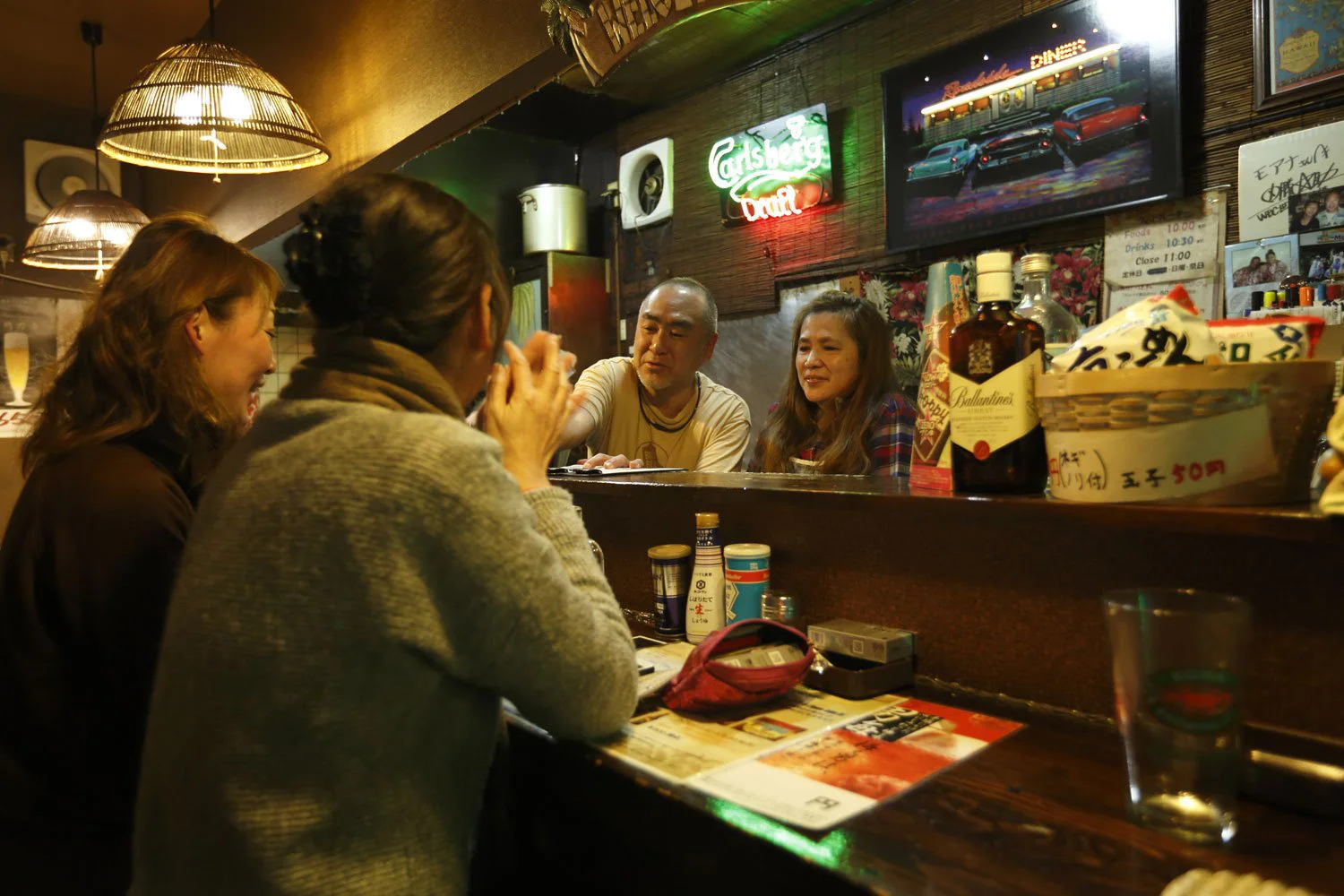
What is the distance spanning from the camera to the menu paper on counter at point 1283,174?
2.45 meters

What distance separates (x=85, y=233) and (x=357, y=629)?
3.27 metres

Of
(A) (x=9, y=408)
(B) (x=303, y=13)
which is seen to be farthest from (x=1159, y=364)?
(A) (x=9, y=408)

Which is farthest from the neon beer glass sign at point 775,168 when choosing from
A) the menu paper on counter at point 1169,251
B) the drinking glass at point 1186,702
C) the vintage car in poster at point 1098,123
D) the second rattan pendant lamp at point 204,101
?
the drinking glass at point 1186,702

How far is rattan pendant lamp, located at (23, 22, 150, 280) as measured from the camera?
3.27 metres

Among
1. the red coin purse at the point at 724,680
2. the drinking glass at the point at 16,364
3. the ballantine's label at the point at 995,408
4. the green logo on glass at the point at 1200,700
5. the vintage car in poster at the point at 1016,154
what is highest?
the vintage car in poster at the point at 1016,154

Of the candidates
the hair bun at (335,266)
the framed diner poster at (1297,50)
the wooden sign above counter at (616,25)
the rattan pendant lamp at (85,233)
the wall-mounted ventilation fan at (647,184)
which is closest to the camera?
the hair bun at (335,266)

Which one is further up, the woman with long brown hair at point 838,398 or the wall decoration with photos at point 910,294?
the wall decoration with photos at point 910,294

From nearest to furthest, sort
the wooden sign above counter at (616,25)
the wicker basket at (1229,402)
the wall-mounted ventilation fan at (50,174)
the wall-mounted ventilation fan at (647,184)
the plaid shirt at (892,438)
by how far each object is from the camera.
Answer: the wicker basket at (1229,402)
the wooden sign above counter at (616,25)
the plaid shirt at (892,438)
the wall-mounted ventilation fan at (50,174)
the wall-mounted ventilation fan at (647,184)

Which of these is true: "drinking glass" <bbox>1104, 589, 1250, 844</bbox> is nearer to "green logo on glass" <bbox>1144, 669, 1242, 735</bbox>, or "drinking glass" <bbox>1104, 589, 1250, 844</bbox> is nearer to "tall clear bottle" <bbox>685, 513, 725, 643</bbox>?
"green logo on glass" <bbox>1144, 669, 1242, 735</bbox>

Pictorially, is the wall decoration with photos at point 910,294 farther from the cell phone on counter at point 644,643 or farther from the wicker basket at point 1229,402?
the wicker basket at point 1229,402

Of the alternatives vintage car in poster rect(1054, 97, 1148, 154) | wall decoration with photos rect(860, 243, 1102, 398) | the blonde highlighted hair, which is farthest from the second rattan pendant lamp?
vintage car in poster rect(1054, 97, 1148, 154)

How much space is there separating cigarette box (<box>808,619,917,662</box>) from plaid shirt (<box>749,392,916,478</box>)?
1.28 meters

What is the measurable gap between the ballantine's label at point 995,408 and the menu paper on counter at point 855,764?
0.35 m

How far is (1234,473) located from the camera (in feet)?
2.88
